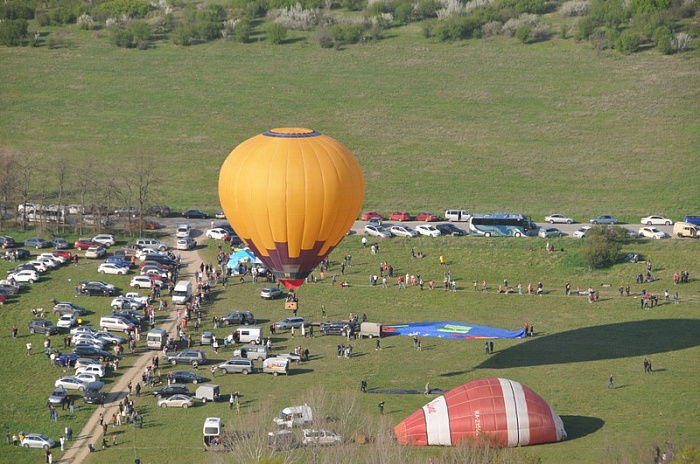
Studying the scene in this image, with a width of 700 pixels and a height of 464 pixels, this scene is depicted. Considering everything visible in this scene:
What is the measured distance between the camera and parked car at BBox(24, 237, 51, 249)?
3907 inches

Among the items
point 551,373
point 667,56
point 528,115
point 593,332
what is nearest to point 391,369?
point 551,373

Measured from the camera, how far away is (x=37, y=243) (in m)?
99.3

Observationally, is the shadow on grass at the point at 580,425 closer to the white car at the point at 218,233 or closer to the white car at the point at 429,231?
the white car at the point at 429,231

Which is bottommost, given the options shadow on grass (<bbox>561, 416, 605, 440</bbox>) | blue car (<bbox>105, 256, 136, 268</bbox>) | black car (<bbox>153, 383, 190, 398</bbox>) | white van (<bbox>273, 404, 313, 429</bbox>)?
blue car (<bbox>105, 256, 136, 268</bbox>)

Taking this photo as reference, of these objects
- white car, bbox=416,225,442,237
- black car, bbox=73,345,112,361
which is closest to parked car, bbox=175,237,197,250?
white car, bbox=416,225,442,237

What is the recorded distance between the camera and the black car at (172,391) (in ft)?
228

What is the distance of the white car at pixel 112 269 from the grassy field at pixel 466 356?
69 centimetres

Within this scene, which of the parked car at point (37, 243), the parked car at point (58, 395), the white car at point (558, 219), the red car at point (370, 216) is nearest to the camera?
the parked car at point (58, 395)

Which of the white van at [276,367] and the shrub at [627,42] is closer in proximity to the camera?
the white van at [276,367]

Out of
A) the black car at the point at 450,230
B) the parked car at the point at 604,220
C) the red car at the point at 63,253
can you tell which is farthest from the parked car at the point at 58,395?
the parked car at the point at 604,220

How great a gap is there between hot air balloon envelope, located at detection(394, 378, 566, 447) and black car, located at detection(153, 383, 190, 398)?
13.6 metres

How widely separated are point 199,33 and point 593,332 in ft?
294

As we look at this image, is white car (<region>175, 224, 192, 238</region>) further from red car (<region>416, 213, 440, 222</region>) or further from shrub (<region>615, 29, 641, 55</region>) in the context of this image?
shrub (<region>615, 29, 641, 55</region>)

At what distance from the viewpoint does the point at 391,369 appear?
7362cm
